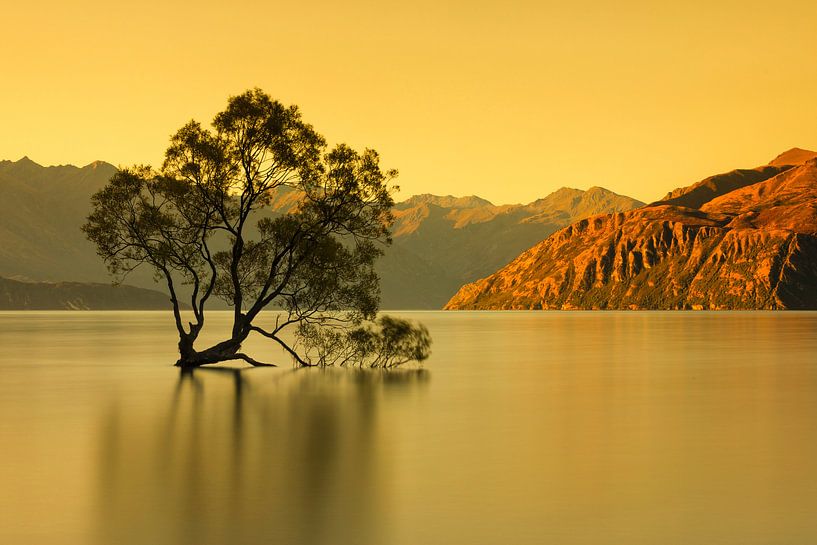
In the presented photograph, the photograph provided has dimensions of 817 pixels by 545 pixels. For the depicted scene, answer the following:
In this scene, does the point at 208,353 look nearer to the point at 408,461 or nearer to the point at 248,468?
the point at 408,461

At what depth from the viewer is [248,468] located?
27984 mm

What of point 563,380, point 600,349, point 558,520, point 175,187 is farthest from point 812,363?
point 558,520

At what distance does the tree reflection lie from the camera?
66.6ft

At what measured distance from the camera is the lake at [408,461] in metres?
20.5

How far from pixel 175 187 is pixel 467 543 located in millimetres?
51994

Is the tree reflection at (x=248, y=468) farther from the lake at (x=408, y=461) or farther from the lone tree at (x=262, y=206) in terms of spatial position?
the lone tree at (x=262, y=206)

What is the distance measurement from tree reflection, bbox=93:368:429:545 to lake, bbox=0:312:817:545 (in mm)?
95

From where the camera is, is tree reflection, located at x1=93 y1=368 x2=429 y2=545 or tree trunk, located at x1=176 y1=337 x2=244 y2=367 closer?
tree reflection, located at x1=93 y1=368 x2=429 y2=545

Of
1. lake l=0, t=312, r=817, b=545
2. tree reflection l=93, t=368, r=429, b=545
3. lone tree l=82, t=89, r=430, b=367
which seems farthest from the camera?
lone tree l=82, t=89, r=430, b=367

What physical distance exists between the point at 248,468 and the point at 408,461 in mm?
4925

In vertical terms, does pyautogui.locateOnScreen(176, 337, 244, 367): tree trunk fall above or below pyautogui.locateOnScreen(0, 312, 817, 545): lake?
above

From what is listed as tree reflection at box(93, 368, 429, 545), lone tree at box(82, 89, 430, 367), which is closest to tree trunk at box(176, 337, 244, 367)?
lone tree at box(82, 89, 430, 367)

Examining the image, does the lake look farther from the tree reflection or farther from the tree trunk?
the tree trunk

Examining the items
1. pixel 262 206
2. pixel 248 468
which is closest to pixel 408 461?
pixel 248 468
